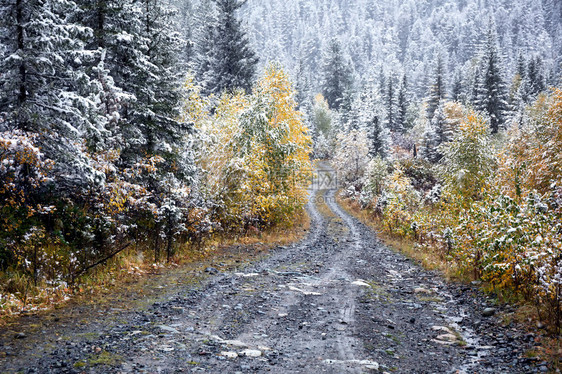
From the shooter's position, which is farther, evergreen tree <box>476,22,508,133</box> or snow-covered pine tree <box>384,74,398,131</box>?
snow-covered pine tree <box>384,74,398,131</box>

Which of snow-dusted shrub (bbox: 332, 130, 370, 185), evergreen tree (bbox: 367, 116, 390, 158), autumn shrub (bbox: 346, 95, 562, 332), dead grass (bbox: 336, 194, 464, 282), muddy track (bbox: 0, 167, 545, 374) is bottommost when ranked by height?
dead grass (bbox: 336, 194, 464, 282)

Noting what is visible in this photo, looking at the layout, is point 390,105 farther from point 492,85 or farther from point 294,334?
point 294,334

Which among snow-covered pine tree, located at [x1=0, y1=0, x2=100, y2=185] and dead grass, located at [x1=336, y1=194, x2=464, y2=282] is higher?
snow-covered pine tree, located at [x1=0, y1=0, x2=100, y2=185]

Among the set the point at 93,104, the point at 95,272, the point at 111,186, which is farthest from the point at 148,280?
the point at 93,104

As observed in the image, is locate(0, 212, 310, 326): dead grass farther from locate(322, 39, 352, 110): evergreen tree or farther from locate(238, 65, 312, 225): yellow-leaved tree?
locate(322, 39, 352, 110): evergreen tree

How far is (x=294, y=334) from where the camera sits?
6.39 metres

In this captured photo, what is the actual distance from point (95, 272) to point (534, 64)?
340ft

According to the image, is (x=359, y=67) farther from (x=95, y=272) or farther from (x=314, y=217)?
(x=95, y=272)

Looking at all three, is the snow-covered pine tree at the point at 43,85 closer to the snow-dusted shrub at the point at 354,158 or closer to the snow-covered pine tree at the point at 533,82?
the snow-dusted shrub at the point at 354,158

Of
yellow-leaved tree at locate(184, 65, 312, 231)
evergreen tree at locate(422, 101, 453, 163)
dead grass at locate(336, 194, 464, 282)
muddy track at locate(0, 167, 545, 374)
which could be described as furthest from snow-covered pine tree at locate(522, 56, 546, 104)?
muddy track at locate(0, 167, 545, 374)

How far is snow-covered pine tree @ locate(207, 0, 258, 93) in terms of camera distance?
35.0 meters

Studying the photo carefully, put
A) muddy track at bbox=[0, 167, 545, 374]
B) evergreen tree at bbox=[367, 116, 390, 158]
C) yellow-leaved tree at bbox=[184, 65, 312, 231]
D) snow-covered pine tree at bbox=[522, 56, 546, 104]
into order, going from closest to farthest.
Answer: muddy track at bbox=[0, 167, 545, 374] → yellow-leaved tree at bbox=[184, 65, 312, 231] → evergreen tree at bbox=[367, 116, 390, 158] → snow-covered pine tree at bbox=[522, 56, 546, 104]

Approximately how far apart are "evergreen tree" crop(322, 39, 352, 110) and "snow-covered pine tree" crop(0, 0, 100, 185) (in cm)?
9583

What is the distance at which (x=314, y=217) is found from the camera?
32188 mm
